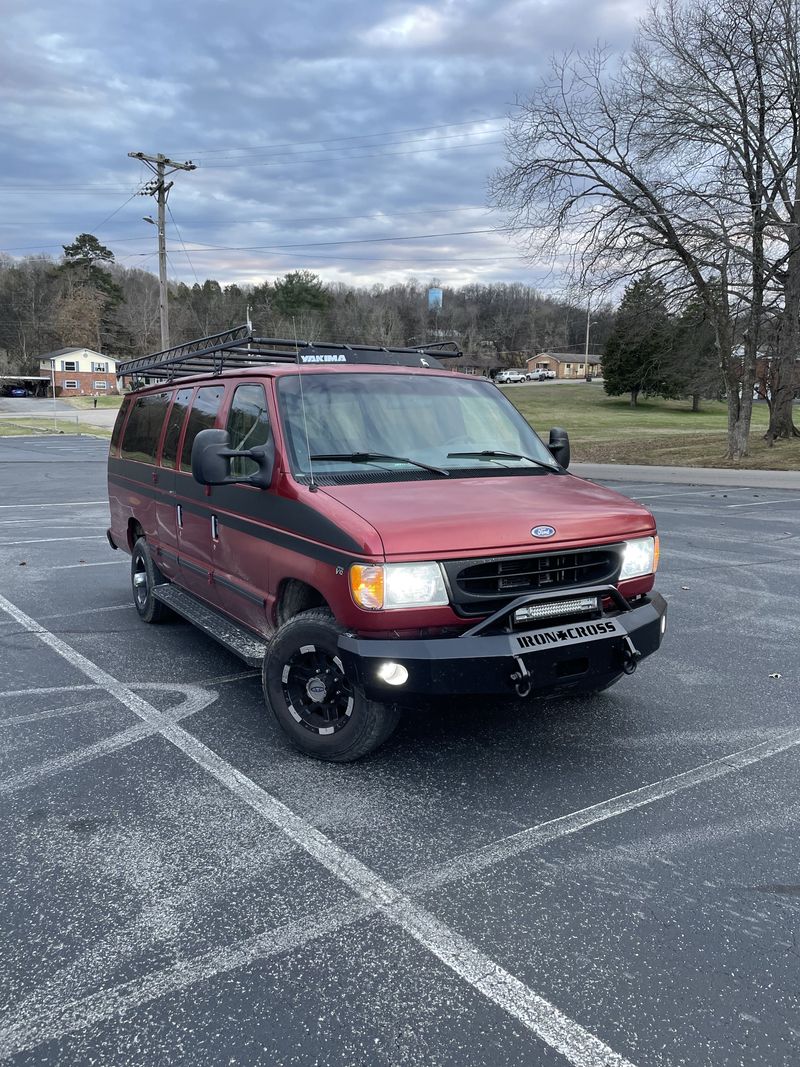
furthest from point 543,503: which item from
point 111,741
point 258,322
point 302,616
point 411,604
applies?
point 258,322

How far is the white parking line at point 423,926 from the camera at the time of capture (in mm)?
2287

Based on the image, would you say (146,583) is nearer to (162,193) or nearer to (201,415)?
(201,415)

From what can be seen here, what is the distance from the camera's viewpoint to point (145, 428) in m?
6.82

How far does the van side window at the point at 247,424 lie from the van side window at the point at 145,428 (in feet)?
5.18

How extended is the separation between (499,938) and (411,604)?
54.7 inches

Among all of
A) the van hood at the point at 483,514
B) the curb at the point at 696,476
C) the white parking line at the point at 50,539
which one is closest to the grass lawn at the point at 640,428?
the curb at the point at 696,476

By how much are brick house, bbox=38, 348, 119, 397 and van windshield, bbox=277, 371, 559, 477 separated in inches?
3933

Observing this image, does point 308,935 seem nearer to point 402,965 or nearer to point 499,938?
point 402,965

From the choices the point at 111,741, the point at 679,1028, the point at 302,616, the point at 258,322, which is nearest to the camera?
the point at 679,1028

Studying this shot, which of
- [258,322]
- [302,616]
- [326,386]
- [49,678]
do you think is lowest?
[49,678]

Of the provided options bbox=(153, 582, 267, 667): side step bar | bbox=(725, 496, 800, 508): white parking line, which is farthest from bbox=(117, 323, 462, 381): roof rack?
bbox=(725, 496, 800, 508): white parking line

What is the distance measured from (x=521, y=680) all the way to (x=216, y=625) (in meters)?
2.30

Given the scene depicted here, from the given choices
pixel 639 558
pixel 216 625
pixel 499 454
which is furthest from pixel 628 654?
pixel 216 625

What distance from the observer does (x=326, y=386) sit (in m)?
4.74
